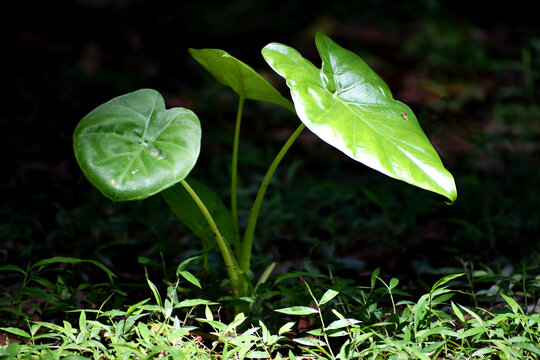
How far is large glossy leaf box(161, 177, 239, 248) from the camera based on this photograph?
1351 mm

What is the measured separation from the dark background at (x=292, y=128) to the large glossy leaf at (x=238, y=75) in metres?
0.58

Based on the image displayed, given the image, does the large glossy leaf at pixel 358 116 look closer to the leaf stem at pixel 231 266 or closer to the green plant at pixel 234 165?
the green plant at pixel 234 165

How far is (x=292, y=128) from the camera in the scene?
10.4 ft

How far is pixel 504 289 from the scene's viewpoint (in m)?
1.32

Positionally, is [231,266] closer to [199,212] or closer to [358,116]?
[199,212]

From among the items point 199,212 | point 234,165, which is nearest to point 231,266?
point 199,212

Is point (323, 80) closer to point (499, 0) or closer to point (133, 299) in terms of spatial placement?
point (133, 299)

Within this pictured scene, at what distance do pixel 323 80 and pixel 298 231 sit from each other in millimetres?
854

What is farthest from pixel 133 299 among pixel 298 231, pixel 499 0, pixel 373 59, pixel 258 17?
pixel 499 0

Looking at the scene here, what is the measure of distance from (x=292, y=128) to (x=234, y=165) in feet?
5.96

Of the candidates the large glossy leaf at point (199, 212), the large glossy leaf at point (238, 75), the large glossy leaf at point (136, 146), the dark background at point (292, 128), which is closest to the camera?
the large glossy leaf at point (136, 146)

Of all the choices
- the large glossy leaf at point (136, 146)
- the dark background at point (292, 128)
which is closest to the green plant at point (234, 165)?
the large glossy leaf at point (136, 146)

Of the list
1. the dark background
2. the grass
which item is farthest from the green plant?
the dark background

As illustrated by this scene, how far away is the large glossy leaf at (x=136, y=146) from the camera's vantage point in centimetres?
99
